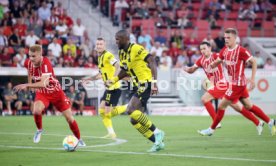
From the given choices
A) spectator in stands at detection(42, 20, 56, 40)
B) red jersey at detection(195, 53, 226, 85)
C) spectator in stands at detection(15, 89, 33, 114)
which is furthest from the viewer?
spectator in stands at detection(42, 20, 56, 40)

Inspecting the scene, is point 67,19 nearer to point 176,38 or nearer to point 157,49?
point 157,49

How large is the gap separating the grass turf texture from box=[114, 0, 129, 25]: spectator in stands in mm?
14678

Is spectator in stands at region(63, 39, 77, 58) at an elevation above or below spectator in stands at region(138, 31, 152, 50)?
below

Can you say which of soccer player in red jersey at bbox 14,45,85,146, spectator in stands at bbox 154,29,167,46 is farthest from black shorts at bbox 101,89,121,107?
spectator in stands at bbox 154,29,167,46

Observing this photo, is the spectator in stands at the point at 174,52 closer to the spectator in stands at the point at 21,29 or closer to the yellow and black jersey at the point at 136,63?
the spectator in stands at the point at 21,29

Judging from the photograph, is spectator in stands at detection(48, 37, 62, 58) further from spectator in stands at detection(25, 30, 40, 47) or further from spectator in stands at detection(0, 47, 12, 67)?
spectator in stands at detection(0, 47, 12, 67)

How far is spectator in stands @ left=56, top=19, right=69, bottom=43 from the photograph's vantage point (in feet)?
95.7

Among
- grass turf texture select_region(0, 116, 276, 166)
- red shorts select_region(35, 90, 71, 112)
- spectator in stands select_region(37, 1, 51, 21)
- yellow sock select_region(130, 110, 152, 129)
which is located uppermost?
spectator in stands select_region(37, 1, 51, 21)

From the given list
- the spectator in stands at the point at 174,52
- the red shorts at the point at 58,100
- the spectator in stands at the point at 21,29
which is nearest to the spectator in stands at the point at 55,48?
the spectator in stands at the point at 21,29

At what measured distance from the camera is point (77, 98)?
27.9 meters

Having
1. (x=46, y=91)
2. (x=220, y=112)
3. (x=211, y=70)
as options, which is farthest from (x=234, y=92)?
(x=46, y=91)

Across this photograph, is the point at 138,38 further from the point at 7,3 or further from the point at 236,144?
the point at 236,144

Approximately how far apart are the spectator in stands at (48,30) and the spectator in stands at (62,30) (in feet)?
0.90

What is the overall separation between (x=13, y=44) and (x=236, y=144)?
616 inches
